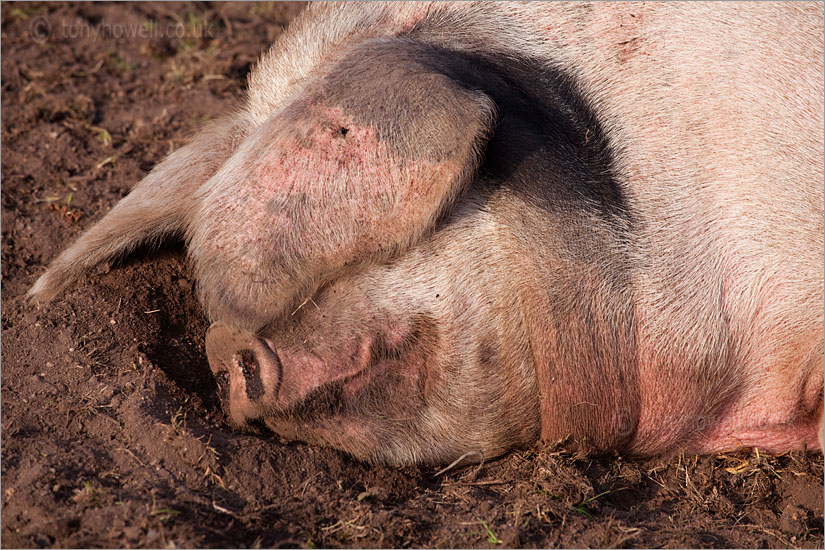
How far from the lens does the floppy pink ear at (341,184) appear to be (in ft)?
8.00

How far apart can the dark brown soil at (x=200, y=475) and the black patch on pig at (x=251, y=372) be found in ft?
0.44

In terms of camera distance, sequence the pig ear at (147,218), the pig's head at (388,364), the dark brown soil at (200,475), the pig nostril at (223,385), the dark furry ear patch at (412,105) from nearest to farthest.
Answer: the dark brown soil at (200,475) → the dark furry ear patch at (412,105) → the pig's head at (388,364) → the pig nostril at (223,385) → the pig ear at (147,218)

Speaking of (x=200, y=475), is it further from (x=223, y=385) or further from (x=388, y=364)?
(x=388, y=364)

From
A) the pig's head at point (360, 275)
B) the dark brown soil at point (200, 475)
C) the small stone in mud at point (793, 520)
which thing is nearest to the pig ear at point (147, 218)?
the dark brown soil at point (200, 475)

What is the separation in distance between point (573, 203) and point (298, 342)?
3.06 ft

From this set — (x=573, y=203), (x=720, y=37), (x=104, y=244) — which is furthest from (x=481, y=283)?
(x=104, y=244)

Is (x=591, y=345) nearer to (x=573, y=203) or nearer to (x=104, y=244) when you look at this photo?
(x=573, y=203)

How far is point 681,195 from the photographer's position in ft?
8.91

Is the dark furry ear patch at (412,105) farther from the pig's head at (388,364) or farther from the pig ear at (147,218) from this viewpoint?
the pig ear at (147,218)

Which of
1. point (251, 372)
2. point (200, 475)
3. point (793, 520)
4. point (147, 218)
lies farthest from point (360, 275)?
point (793, 520)

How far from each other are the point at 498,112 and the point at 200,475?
135 cm

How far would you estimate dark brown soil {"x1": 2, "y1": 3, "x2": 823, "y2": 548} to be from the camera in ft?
7.19

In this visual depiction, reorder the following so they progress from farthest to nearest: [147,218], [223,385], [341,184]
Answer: [147,218] → [223,385] → [341,184]

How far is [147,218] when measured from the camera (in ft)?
9.59
